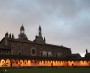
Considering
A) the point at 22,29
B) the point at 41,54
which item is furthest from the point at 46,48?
the point at 22,29

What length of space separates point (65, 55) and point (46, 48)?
10.5 metres

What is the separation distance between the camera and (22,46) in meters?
68.1

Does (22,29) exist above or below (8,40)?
above

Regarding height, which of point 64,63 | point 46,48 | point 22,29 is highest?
point 22,29

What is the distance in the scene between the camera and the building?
202 ft

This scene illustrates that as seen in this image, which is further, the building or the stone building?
the stone building

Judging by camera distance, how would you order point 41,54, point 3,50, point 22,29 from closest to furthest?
point 3,50
point 41,54
point 22,29

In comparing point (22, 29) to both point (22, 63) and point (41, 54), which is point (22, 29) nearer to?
point (41, 54)

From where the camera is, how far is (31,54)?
70.8 meters

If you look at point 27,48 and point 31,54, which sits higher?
point 27,48

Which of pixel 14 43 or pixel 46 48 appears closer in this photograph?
pixel 14 43

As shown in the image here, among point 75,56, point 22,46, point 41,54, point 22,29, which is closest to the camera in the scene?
point 22,46

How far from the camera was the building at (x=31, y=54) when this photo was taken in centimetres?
6151

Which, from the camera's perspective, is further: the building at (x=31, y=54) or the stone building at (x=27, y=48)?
the stone building at (x=27, y=48)
